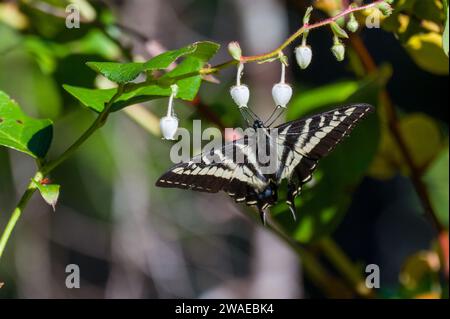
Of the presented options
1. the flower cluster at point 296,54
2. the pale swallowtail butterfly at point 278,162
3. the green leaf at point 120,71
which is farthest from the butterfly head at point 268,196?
the green leaf at point 120,71

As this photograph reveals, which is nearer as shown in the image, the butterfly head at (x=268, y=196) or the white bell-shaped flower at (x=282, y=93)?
the white bell-shaped flower at (x=282, y=93)

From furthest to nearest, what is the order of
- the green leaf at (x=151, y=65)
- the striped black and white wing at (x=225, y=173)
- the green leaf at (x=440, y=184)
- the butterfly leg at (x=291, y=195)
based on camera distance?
the green leaf at (x=440, y=184) → the butterfly leg at (x=291, y=195) → the striped black and white wing at (x=225, y=173) → the green leaf at (x=151, y=65)

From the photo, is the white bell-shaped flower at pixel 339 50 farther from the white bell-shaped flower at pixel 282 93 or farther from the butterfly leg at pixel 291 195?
the butterfly leg at pixel 291 195

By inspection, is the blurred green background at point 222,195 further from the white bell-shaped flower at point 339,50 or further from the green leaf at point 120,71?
the green leaf at point 120,71

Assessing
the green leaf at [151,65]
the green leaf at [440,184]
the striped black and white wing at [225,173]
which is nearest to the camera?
the green leaf at [151,65]

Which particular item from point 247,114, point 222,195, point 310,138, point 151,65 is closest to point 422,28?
point 310,138

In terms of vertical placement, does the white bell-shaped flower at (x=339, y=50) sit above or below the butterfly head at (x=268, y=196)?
above

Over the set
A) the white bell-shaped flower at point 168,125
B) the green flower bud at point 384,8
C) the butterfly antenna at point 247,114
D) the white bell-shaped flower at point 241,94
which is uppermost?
the butterfly antenna at point 247,114
